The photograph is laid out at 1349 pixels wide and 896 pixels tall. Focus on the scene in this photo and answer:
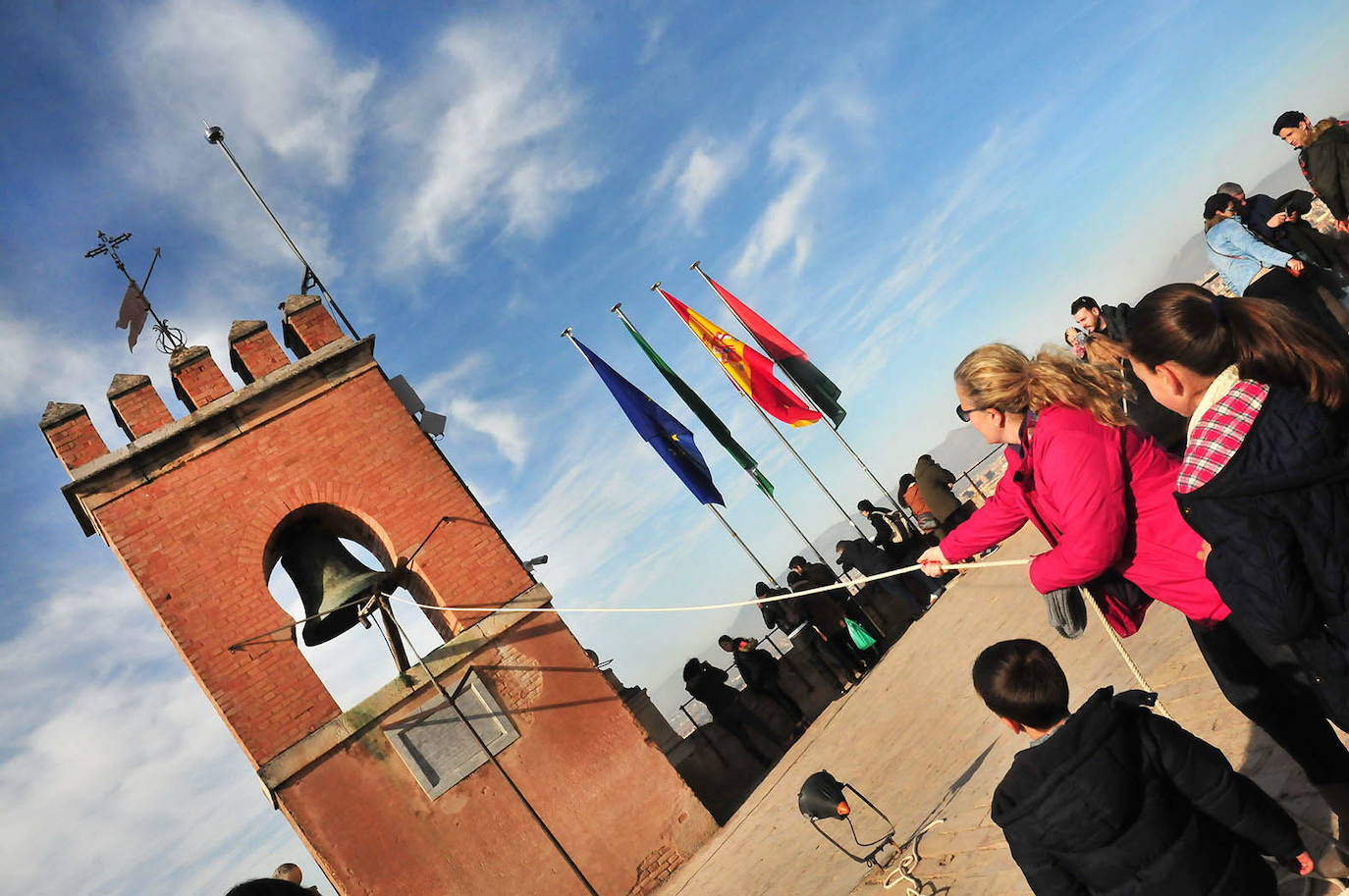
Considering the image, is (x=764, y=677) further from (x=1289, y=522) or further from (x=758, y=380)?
(x=1289, y=522)

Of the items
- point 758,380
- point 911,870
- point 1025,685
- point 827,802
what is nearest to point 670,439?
point 758,380

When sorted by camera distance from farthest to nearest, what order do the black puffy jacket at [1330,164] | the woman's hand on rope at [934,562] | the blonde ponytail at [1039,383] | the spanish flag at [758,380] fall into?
the spanish flag at [758,380]
the black puffy jacket at [1330,164]
the woman's hand on rope at [934,562]
the blonde ponytail at [1039,383]

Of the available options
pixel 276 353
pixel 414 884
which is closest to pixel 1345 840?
pixel 414 884

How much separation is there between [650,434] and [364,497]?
4397 millimetres

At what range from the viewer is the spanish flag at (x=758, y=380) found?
1401 cm

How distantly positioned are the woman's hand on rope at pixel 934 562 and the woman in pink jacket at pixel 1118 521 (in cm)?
66

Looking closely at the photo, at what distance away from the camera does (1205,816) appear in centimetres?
267

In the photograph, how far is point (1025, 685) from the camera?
9.25ft

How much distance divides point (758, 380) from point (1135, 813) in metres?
11.7

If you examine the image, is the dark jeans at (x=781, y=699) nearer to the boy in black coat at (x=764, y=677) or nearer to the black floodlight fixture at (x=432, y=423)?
the boy in black coat at (x=764, y=677)

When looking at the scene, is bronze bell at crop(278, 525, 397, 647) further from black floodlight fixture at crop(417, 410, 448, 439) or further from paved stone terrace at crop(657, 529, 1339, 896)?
paved stone terrace at crop(657, 529, 1339, 896)

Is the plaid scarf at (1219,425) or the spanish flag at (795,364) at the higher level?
the spanish flag at (795,364)

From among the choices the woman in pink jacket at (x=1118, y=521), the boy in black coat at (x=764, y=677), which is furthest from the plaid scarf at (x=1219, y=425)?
the boy in black coat at (x=764, y=677)

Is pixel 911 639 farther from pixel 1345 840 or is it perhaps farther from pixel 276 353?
pixel 276 353
